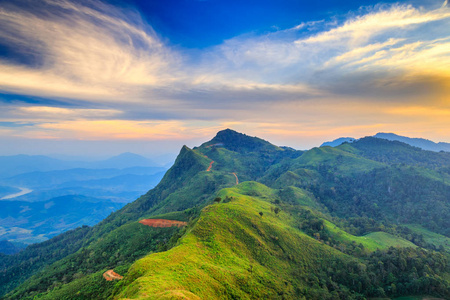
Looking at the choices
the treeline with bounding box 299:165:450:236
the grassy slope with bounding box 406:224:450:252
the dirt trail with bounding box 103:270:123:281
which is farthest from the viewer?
the treeline with bounding box 299:165:450:236

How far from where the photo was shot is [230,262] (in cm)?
4975

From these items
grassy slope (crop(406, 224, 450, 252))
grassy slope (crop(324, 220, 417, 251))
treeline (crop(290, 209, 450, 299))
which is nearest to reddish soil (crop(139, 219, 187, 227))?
treeline (crop(290, 209, 450, 299))

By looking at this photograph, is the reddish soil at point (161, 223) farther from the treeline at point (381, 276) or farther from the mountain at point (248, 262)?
the treeline at point (381, 276)

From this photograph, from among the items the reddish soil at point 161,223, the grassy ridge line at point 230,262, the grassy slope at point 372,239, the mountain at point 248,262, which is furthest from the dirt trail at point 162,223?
the grassy slope at point 372,239

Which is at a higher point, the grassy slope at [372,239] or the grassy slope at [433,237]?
the grassy slope at [372,239]

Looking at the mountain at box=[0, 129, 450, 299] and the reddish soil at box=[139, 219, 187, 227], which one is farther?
the reddish soil at box=[139, 219, 187, 227]

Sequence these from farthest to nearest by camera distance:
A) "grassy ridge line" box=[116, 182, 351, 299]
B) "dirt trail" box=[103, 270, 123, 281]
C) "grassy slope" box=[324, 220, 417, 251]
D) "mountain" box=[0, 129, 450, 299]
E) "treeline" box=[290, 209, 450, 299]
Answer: "grassy slope" box=[324, 220, 417, 251]
"treeline" box=[290, 209, 450, 299]
"dirt trail" box=[103, 270, 123, 281]
"mountain" box=[0, 129, 450, 299]
"grassy ridge line" box=[116, 182, 351, 299]

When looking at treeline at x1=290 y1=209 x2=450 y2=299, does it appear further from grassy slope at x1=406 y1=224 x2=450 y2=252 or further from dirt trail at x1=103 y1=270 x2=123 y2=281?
grassy slope at x1=406 y1=224 x2=450 y2=252

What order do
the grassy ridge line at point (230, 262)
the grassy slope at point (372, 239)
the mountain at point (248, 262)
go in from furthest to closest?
1. the grassy slope at point (372, 239)
2. the mountain at point (248, 262)
3. the grassy ridge line at point (230, 262)

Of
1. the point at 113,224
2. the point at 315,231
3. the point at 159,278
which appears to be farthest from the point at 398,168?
the point at 113,224

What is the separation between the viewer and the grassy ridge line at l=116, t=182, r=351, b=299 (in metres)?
33.8

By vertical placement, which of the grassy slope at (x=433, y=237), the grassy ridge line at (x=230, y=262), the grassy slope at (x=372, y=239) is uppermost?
the grassy ridge line at (x=230, y=262)

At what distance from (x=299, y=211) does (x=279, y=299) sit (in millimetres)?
71275

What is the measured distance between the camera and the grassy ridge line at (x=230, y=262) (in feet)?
111
